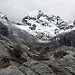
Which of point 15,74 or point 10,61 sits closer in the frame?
point 15,74

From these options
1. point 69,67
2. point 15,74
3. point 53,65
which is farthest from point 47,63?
point 15,74

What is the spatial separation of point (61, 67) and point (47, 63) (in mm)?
2323

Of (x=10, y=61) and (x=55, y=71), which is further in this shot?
(x=10, y=61)

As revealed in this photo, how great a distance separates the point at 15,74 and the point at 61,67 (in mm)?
7710

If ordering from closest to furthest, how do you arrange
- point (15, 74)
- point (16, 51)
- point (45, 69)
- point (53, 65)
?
point (15, 74) → point (45, 69) → point (53, 65) → point (16, 51)

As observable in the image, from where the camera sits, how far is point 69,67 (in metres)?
30.0

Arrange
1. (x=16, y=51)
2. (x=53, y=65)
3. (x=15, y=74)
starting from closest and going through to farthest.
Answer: (x=15, y=74), (x=53, y=65), (x=16, y=51)

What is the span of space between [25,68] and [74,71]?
7.64 meters

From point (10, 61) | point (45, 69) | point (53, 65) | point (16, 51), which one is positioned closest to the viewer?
point (45, 69)

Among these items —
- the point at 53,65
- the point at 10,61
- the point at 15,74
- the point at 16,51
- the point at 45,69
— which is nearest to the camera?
the point at 15,74

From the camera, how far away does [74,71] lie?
2917cm

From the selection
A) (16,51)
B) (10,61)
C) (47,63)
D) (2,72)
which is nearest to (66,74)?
(47,63)

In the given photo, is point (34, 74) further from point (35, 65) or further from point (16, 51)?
point (16, 51)

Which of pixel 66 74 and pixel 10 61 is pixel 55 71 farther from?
pixel 10 61
